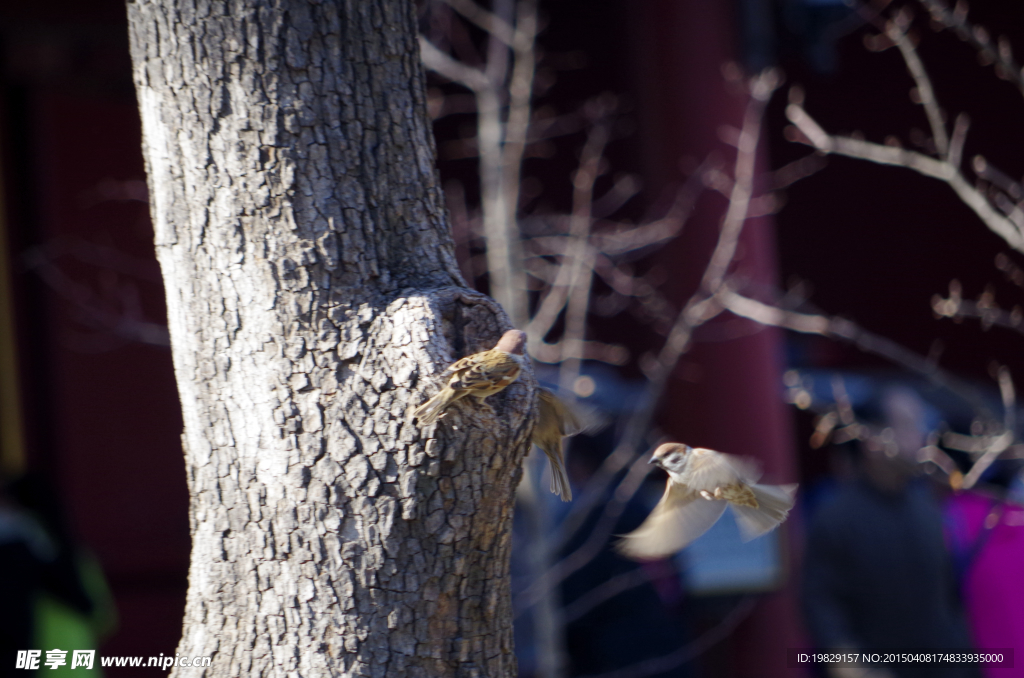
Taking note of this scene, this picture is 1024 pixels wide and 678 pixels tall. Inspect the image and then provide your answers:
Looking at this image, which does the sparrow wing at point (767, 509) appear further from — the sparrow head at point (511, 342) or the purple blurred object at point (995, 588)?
the purple blurred object at point (995, 588)

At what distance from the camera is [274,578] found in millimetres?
1644

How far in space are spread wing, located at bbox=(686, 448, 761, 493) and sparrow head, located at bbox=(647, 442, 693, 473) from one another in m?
0.02

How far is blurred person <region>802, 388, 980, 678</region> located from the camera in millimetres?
3254

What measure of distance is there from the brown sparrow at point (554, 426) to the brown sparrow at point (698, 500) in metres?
0.22

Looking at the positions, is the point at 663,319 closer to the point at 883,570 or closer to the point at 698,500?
the point at 883,570

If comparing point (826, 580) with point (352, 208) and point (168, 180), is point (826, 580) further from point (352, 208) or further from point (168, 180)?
point (168, 180)

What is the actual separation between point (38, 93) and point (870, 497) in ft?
16.3

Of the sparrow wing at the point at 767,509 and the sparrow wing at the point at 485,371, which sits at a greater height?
the sparrow wing at the point at 485,371

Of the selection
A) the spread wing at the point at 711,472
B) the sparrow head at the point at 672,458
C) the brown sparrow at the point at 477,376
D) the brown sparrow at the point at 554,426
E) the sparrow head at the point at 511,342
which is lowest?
the spread wing at the point at 711,472

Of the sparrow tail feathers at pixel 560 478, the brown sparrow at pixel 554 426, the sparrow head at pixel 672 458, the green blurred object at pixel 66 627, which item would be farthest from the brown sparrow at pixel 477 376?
the green blurred object at pixel 66 627

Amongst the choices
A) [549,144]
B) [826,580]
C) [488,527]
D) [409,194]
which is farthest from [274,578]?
[549,144]

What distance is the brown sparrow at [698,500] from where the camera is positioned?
194cm

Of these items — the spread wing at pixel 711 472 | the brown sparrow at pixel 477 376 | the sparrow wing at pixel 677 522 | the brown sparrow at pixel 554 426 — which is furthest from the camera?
the sparrow wing at pixel 677 522

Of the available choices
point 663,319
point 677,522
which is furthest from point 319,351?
point 663,319
